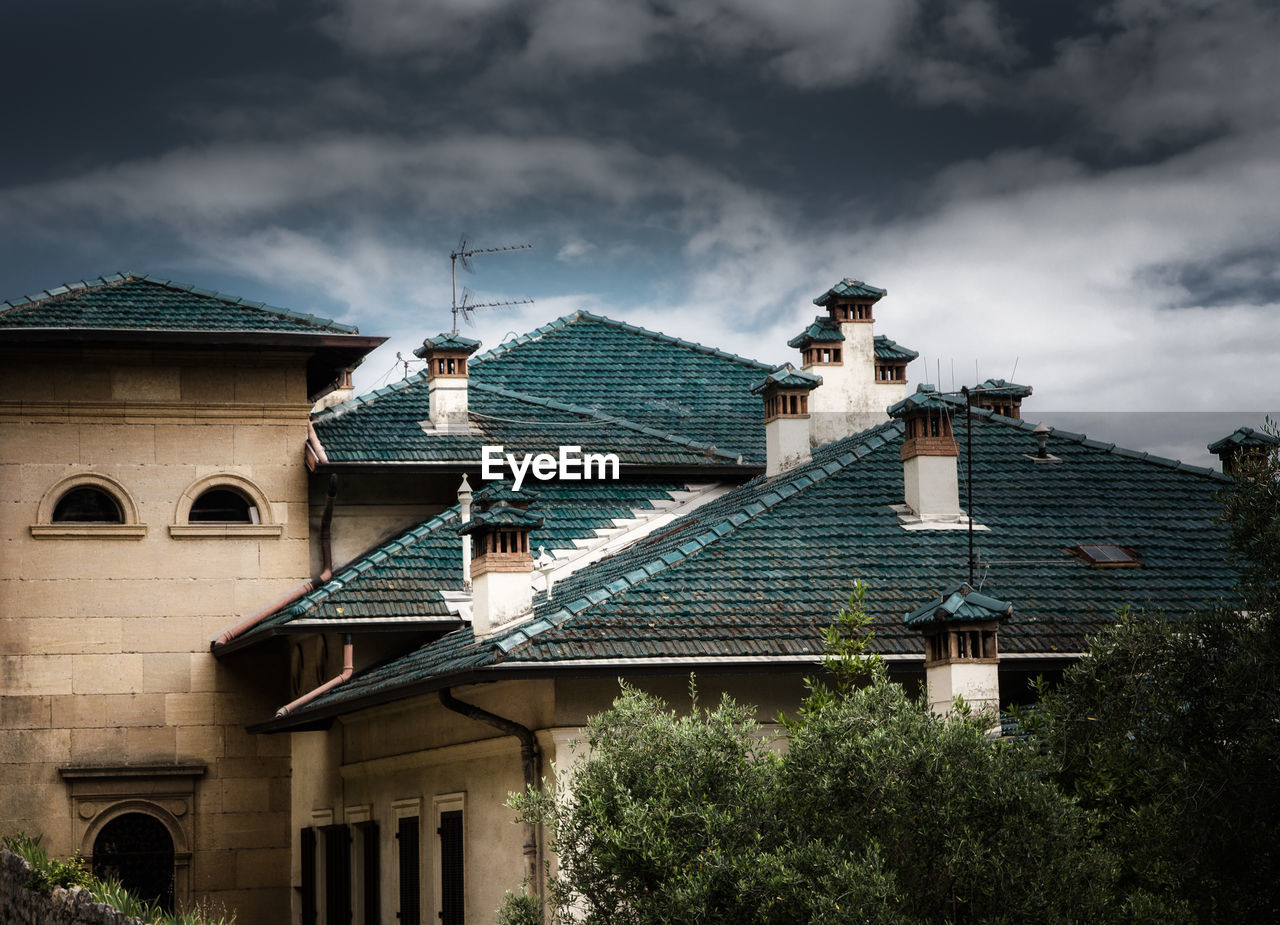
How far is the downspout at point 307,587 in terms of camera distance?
22344mm

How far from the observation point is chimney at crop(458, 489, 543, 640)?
17.3m

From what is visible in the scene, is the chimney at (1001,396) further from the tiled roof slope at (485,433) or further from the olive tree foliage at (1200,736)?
the olive tree foliage at (1200,736)

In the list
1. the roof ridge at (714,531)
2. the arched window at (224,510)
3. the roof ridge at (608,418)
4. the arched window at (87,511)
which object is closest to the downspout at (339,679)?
the roof ridge at (714,531)

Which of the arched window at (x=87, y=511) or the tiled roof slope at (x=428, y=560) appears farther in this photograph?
the arched window at (x=87, y=511)

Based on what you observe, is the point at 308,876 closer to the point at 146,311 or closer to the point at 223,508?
the point at 223,508

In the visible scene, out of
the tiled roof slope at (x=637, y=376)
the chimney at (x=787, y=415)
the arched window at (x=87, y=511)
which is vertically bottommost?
the arched window at (x=87, y=511)

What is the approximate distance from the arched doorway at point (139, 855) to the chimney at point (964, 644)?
11729 millimetres

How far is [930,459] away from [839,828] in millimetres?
9130

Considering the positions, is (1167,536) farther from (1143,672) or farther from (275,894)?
(275,894)

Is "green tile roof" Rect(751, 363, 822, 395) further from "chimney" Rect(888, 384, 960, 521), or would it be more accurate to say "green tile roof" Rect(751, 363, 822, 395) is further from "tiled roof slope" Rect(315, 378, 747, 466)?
"chimney" Rect(888, 384, 960, 521)

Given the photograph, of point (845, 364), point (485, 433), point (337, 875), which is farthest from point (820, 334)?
point (337, 875)

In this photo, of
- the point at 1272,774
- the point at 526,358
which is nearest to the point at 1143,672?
the point at 1272,774

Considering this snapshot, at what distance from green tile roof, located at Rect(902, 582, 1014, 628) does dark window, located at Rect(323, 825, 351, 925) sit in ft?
29.4

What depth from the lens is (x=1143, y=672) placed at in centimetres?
1109
